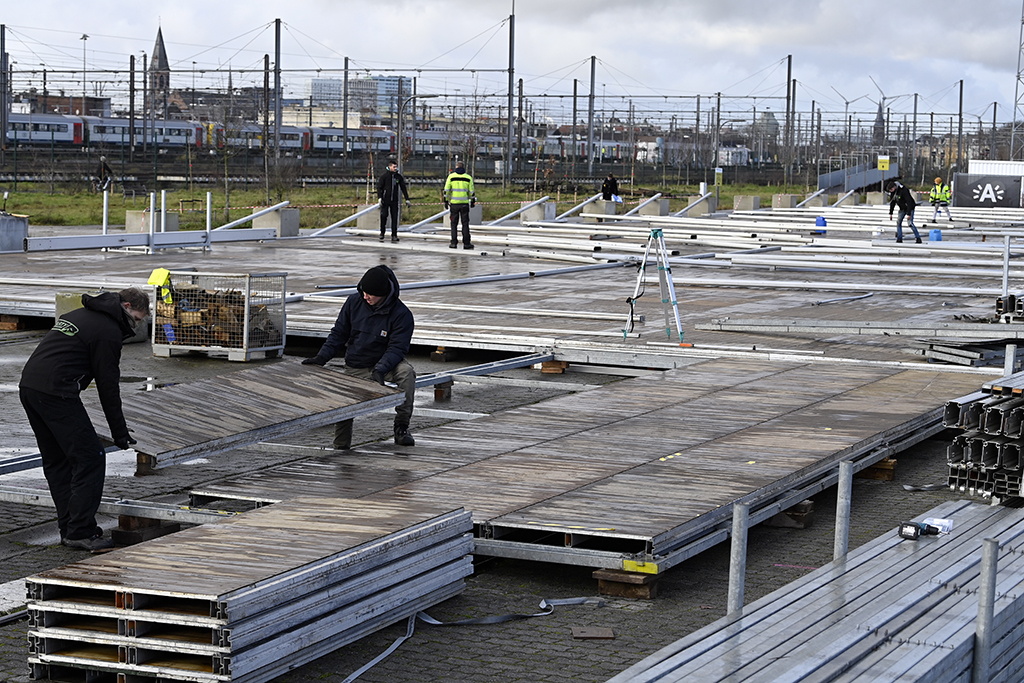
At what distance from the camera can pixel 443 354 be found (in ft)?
54.9

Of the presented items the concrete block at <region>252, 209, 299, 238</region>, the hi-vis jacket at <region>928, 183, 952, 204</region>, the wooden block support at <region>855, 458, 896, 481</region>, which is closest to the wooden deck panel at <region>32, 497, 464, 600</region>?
the wooden block support at <region>855, 458, 896, 481</region>

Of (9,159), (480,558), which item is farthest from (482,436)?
(9,159)

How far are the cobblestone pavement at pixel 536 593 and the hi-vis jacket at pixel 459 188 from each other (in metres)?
17.8

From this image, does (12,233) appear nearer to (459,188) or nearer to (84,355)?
(459,188)

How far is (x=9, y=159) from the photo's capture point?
64.8 meters

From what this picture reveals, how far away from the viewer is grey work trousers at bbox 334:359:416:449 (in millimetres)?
10758

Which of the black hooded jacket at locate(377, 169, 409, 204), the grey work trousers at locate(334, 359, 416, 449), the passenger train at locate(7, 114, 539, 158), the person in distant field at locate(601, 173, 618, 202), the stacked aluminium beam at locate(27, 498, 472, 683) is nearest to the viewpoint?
the stacked aluminium beam at locate(27, 498, 472, 683)

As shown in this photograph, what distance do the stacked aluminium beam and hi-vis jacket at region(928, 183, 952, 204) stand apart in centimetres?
4323

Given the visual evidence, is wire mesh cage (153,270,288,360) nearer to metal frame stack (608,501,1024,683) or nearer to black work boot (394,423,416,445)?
black work boot (394,423,416,445)

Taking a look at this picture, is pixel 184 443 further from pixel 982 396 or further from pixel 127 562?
pixel 982 396

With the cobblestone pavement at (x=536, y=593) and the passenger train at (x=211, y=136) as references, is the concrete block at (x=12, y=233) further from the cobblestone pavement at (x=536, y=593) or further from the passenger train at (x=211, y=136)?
the passenger train at (x=211, y=136)

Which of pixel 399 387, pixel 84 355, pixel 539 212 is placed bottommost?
pixel 399 387

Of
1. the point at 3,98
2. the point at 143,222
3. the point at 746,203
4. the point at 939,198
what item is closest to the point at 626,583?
the point at 143,222

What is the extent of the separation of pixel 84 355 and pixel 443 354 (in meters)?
8.55
